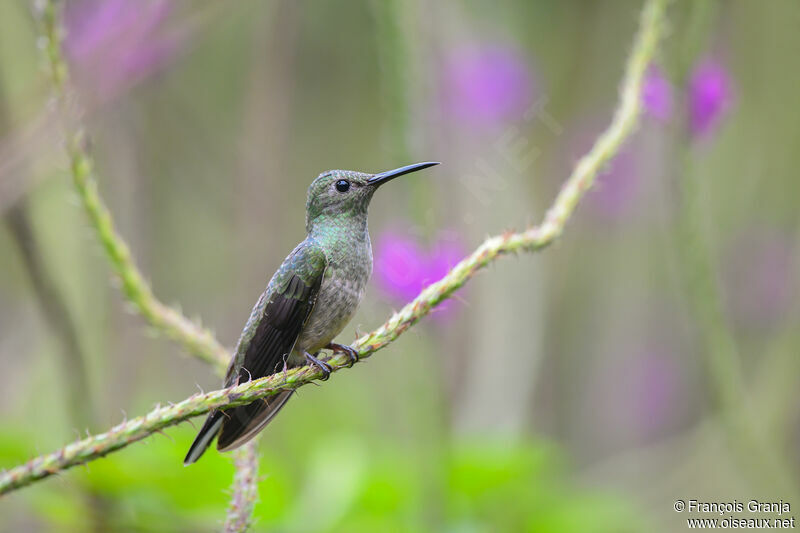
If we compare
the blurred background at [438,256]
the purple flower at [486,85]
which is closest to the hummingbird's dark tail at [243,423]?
the blurred background at [438,256]

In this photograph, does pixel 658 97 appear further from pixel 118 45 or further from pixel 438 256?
pixel 118 45

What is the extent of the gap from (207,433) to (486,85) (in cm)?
298

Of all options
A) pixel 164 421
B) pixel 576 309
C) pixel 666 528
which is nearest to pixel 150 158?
pixel 576 309

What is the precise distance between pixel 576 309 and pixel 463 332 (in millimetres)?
1582

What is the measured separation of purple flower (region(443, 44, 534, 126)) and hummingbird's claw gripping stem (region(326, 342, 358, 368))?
2.35 m

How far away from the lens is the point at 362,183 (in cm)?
144

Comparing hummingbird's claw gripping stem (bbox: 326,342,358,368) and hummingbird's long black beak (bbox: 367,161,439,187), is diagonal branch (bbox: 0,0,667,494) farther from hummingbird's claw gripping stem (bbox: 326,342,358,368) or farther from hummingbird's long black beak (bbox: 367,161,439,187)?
hummingbird's long black beak (bbox: 367,161,439,187)

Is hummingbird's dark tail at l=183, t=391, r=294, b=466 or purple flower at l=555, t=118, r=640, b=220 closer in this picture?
hummingbird's dark tail at l=183, t=391, r=294, b=466

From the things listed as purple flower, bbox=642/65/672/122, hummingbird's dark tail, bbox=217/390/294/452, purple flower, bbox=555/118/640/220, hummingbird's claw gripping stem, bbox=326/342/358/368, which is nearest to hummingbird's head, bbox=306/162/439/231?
hummingbird's claw gripping stem, bbox=326/342/358/368

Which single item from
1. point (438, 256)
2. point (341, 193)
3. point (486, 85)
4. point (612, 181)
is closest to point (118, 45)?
point (438, 256)

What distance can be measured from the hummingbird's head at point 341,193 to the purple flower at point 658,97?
137cm

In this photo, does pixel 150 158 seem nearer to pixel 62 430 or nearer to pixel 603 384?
pixel 62 430

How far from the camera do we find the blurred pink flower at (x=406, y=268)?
2.11 meters

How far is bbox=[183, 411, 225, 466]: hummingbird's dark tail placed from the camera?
1.29 metres
